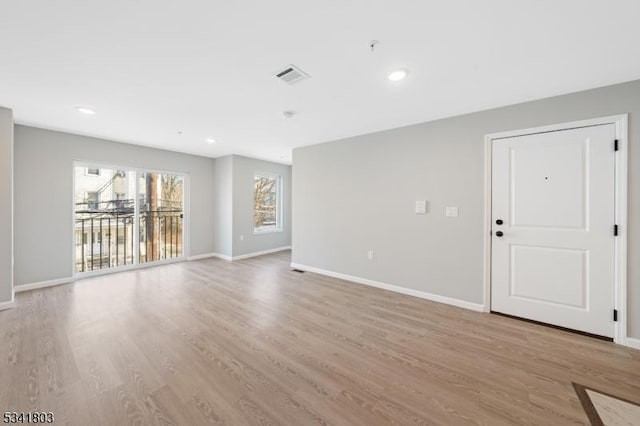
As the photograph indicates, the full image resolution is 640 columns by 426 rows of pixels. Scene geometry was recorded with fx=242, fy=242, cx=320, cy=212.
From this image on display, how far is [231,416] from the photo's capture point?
1472mm

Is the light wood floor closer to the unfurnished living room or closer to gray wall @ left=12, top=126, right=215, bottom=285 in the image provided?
the unfurnished living room

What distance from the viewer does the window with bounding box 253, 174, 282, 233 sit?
20.8 ft

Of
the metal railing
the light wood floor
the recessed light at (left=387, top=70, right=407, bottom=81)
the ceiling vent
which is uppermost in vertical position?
the ceiling vent

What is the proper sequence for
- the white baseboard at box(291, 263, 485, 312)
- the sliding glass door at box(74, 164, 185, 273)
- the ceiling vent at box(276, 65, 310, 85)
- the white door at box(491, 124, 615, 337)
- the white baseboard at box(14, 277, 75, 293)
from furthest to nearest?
the sliding glass door at box(74, 164, 185, 273), the white baseboard at box(14, 277, 75, 293), the white baseboard at box(291, 263, 485, 312), the white door at box(491, 124, 615, 337), the ceiling vent at box(276, 65, 310, 85)

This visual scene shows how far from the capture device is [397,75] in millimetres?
2170

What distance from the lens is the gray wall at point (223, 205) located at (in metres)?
5.63

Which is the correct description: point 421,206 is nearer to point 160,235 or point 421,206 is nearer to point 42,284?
point 160,235

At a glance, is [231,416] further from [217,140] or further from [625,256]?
[217,140]

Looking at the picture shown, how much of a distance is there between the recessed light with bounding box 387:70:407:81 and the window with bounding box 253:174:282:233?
4.60 meters

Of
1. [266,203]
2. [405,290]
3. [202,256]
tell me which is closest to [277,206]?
[266,203]

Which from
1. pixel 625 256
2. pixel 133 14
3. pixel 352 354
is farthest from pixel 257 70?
pixel 625 256

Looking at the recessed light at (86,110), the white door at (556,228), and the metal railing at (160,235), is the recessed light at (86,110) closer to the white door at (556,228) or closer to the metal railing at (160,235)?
the metal railing at (160,235)

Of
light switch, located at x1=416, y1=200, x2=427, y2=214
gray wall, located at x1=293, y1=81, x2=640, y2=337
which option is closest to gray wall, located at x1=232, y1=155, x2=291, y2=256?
gray wall, located at x1=293, y1=81, x2=640, y2=337

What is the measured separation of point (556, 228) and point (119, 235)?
6819 mm
